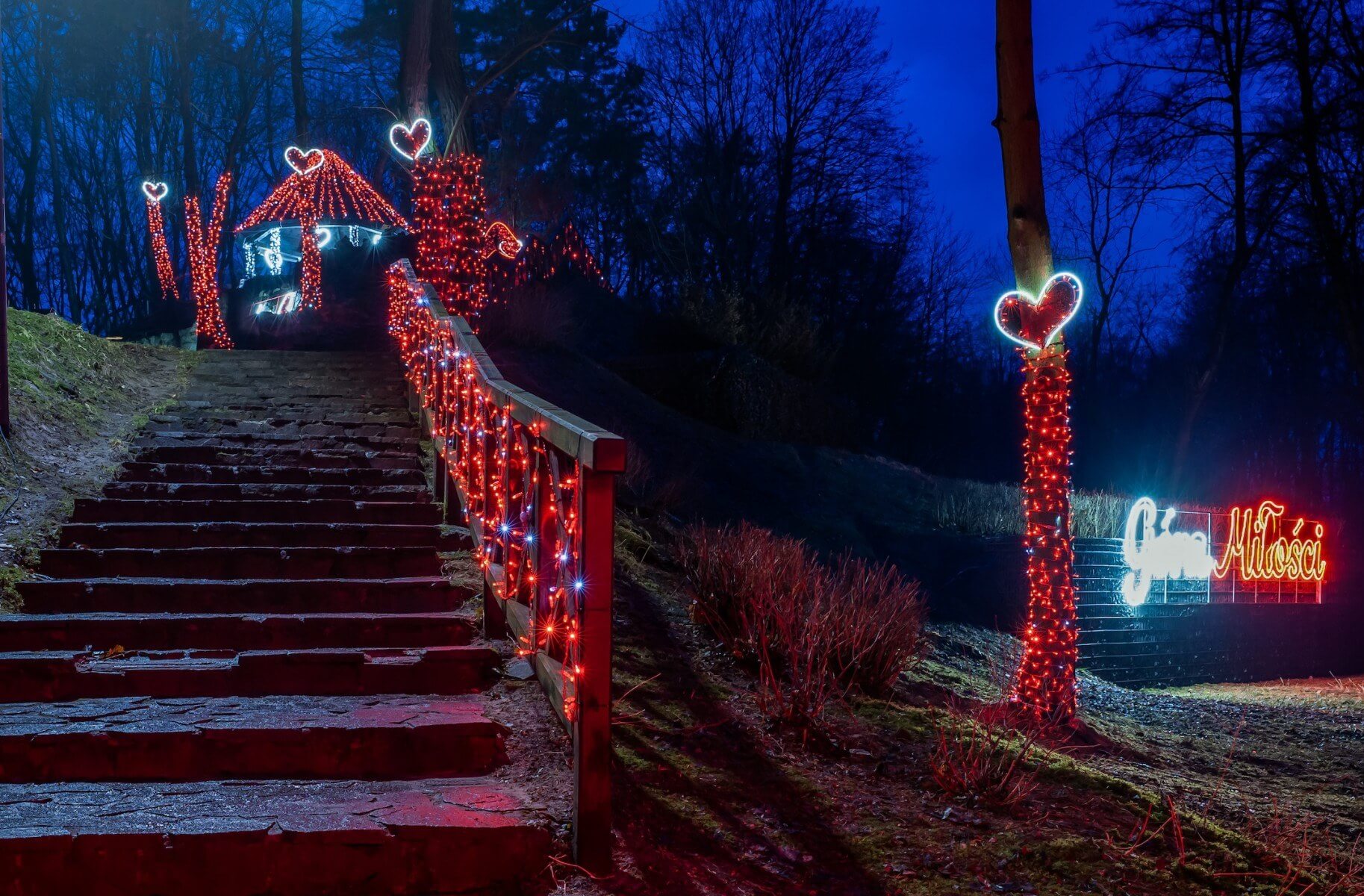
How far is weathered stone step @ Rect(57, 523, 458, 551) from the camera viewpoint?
242 inches

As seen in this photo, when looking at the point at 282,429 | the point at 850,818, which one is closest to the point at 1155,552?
the point at 282,429

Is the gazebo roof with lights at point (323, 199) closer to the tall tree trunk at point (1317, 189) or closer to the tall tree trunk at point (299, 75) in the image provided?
the tall tree trunk at point (299, 75)

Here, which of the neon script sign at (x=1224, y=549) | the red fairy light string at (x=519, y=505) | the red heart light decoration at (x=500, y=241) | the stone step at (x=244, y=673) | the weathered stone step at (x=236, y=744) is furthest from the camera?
the red heart light decoration at (x=500, y=241)

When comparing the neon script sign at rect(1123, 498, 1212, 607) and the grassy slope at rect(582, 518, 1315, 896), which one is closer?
the grassy slope at rect(582, 518, 1315, 896)

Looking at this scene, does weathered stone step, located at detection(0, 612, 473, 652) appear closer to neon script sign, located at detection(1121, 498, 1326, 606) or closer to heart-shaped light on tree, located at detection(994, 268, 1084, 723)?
heart-shaped light on tree, located at detection(994, 268, 1084, 723)

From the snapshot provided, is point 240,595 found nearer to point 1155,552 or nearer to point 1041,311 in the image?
point 1041,311

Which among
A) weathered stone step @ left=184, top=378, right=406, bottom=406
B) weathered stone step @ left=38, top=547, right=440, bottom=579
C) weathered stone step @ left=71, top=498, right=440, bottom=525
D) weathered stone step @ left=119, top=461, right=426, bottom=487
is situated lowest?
weathered stone step @ left=38, top=547, right=440, bottom=579

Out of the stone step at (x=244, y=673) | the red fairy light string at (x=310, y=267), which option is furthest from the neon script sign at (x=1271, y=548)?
the red fairy light string at (x=310, y=267)

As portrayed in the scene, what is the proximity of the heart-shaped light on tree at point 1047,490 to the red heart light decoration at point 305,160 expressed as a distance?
12871 millimetres

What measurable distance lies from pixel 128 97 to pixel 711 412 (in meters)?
18.2

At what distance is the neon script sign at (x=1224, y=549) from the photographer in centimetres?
1410

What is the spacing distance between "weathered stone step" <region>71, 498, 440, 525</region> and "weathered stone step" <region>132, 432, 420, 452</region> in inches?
53.3

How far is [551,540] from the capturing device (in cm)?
415

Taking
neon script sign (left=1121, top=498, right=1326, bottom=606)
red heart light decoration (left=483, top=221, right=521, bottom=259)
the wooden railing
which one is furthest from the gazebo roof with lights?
neon script sign (left=1121, top=498, right=1326, bottom=606)
